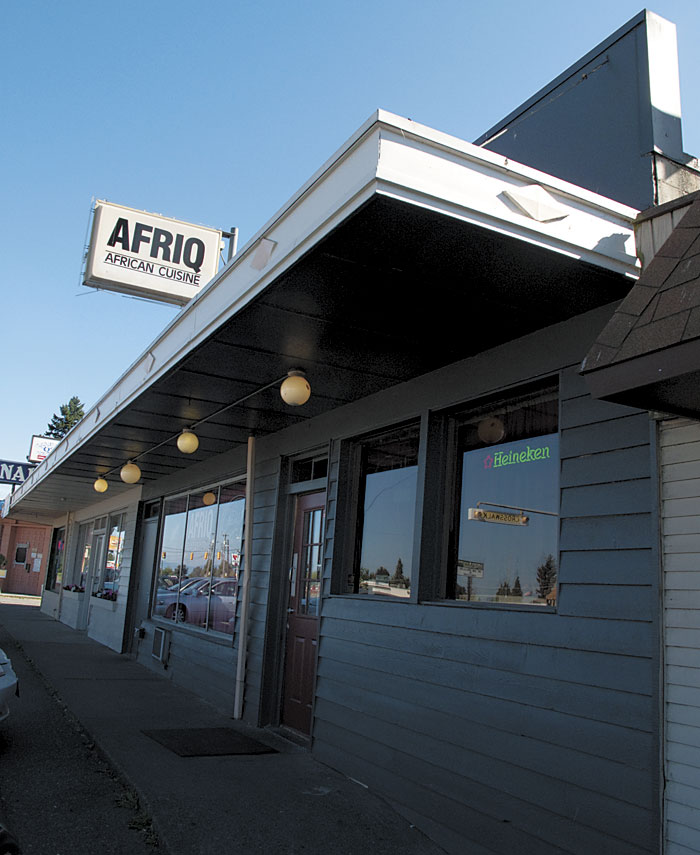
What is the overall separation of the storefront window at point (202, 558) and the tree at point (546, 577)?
4509 millimetres

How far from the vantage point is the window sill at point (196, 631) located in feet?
26.0

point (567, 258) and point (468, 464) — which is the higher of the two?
point (567, 258)

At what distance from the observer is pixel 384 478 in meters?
5.85

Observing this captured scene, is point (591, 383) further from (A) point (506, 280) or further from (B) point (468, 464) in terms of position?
(B) point (468, 464)

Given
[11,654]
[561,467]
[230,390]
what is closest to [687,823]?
[561,467]

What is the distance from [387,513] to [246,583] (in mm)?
2232

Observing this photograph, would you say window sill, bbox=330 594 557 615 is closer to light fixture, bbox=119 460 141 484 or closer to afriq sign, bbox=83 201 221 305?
light fixture, bbox=119 460 141 484

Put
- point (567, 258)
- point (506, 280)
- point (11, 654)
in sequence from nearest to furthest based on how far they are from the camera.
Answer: point (567, 258) → point (506, 280) → point (11, 654)

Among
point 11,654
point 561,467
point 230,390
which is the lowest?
point 11,654

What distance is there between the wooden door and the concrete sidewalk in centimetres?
33

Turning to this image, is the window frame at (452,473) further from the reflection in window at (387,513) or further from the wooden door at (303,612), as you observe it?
the wooden door at (303,612)

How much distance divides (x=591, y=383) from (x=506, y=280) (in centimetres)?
94

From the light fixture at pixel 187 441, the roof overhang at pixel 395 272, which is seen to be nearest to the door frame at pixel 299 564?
the light fixture at pixel 187 441

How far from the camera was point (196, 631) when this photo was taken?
8.90 m
